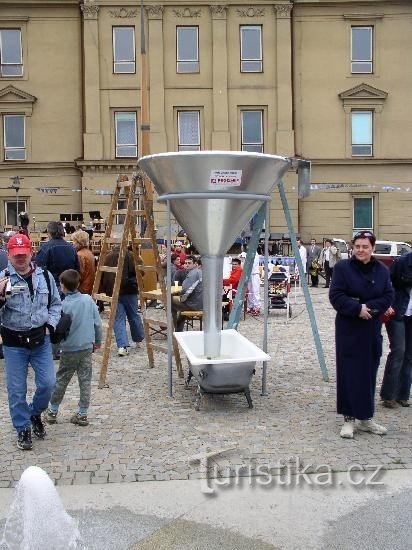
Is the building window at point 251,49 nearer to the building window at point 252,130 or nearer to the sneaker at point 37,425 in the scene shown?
the building window at point 252,130

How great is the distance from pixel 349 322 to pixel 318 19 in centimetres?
2632

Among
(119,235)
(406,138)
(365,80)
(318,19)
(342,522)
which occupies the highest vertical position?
(318,19)

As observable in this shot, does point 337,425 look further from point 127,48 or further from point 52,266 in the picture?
point 127,48

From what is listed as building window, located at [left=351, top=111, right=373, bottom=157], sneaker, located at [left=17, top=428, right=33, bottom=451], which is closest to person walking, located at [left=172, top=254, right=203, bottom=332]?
sneaker, located at [left=17, top=428, right=33, bottom=451]

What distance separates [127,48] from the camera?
93.4 ft

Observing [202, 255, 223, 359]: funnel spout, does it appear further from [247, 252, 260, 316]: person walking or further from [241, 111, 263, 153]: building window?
[241, 111, 263, 153]: building window

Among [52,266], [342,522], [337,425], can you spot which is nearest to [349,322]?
[337,425]

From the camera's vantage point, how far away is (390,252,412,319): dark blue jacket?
256 inches

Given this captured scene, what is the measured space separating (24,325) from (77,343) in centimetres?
79

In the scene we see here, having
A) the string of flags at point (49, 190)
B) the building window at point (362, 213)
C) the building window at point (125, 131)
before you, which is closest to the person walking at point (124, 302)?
the string of flags at point (49, 190)

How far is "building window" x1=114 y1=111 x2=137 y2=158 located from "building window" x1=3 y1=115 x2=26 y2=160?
4.23 metres

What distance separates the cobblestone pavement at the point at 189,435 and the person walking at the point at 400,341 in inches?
8.6

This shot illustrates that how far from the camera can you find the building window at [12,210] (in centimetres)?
Result: 2942

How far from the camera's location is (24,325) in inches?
211
